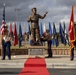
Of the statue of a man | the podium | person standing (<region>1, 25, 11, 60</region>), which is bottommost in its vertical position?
the podium

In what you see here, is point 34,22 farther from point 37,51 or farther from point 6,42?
point 6,42

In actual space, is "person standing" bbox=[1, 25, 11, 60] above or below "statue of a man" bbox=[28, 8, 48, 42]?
below

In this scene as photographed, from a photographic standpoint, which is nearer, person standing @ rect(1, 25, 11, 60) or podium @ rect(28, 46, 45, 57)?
person standing @ rect(1, 25, 11, 60)

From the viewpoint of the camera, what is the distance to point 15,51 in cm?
Answer: 2498

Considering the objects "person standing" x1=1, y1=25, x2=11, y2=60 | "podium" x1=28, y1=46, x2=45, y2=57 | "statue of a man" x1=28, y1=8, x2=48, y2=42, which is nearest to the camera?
"person standing" x1=1, y1=25, x2=11, y2=60

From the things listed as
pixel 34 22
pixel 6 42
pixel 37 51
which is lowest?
pixel 37 51

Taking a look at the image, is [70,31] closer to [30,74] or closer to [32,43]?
[32,43]

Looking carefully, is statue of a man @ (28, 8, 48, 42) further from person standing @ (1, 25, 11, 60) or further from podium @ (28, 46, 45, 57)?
person standing @ (1, 25, 11, 60)

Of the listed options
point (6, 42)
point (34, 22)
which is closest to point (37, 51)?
point (34, 22)

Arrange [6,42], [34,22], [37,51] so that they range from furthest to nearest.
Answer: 1. [34,22]
2. [37,51]
3. [6,42]

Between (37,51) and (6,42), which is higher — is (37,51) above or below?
below

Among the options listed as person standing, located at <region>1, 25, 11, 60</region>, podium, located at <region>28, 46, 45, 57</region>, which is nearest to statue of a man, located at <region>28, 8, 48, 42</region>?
podium, located at <region>28, 46, 45, 57</region>

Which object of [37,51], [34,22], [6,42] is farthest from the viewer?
[34,22]

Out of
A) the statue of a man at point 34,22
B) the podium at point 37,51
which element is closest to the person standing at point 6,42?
the podium at point 37,51
